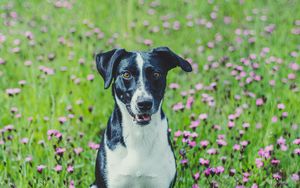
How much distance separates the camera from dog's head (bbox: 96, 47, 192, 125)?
345cm

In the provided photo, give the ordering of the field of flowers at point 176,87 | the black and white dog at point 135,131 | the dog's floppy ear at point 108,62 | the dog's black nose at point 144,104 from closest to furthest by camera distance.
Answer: the dog's black nose at point 144,104 < the black and white dog at point 135,131 < the dog's floppy ear at point 108,62 < the field of flowers at point 176,87

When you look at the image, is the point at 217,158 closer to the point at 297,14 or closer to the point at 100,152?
the point at 100,152

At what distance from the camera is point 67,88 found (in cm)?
564

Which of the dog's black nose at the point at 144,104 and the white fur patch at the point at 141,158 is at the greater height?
the dog's black nose at the point at 144,104

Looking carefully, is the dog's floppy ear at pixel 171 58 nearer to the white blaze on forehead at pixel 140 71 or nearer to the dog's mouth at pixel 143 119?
the white blaze on forehead at pixel 140 71

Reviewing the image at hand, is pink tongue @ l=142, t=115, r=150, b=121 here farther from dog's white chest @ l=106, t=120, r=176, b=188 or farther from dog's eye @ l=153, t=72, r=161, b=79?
dog's eye @ l=153, t=72, r=161, b=79

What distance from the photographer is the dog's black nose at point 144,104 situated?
3.39 metres

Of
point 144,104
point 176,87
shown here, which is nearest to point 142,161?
point 144,104

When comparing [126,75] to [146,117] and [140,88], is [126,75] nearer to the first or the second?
[140,88]

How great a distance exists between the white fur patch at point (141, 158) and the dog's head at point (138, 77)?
11 cm

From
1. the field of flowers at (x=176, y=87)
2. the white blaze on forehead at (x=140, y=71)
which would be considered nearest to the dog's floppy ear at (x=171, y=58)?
the white blaze on forehead at (x=140, y=71)

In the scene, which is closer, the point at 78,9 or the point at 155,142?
the point at 155,142

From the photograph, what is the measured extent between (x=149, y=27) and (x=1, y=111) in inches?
104

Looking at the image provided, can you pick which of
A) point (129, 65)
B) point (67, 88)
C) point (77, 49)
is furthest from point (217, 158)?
point (77, 49)
